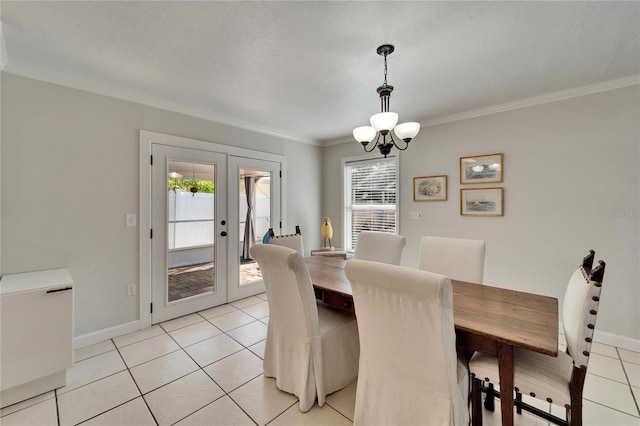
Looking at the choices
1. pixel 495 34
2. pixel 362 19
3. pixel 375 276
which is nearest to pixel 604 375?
pixel 375 276

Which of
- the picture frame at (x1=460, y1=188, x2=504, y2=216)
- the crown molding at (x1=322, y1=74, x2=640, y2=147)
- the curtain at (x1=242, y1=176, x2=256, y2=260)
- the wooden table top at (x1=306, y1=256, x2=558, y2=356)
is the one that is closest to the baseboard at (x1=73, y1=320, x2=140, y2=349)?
the curtain at (x1=242, y1=176, x2=256, y2=260)

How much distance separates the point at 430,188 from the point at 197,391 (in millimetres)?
3280

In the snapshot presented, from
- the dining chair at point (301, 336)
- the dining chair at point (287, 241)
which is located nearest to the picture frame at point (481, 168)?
the dining chair at point (287, 241)

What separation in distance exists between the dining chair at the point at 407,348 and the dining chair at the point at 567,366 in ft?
0.38

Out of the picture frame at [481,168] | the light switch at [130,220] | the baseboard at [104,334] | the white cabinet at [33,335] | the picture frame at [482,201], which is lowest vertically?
the baseboard at [104,334]

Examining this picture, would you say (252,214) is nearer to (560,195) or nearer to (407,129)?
(407,129)

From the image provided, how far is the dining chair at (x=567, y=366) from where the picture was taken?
1.21m

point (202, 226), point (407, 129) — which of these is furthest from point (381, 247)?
point (202, 226)

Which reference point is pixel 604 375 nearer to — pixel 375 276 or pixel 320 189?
pixel 375 276

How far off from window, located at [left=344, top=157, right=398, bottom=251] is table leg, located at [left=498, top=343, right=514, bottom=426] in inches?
108

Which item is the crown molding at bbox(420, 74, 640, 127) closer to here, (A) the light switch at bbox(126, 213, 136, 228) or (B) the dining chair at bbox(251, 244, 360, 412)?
(B) the dining chair at bbox(251, 244, 360, 412)

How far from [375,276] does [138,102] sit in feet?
9.86

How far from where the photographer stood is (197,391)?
189 cm

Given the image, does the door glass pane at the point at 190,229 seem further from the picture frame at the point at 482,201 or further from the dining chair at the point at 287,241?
the picture frame at the point at 482,201
